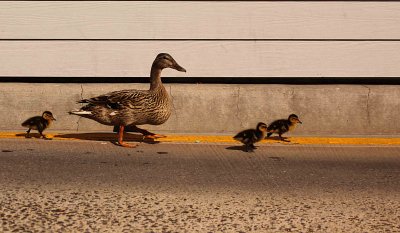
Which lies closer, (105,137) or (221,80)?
(105,137)

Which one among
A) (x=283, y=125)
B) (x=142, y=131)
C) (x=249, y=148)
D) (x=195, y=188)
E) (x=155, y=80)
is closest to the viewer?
(x=195, y=188)

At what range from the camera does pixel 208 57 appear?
12.0 metres

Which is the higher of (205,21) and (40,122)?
(205,21)

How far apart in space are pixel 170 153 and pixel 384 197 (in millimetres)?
3004

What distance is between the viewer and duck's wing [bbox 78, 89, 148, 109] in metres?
9.93

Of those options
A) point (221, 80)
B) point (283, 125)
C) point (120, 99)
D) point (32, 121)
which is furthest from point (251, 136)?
point (32, 121)

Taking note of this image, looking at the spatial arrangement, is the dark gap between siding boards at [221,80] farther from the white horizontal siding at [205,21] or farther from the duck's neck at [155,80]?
the duck's neck at [155,80]

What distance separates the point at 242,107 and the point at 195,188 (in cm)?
353

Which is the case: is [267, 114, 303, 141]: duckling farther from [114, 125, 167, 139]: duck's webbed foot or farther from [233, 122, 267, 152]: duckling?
[114, 125, 167, 139]: duck's webbed foot

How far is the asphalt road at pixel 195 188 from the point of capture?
6.49 meters

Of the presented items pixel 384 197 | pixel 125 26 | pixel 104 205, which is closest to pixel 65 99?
pixel 125 26

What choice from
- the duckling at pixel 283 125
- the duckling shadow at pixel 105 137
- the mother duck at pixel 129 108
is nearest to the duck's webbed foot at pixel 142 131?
the duckling shadow at pixel 105 137

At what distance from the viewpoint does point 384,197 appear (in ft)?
24.6

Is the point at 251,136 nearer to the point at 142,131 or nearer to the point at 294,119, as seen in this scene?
the point at 294,119
